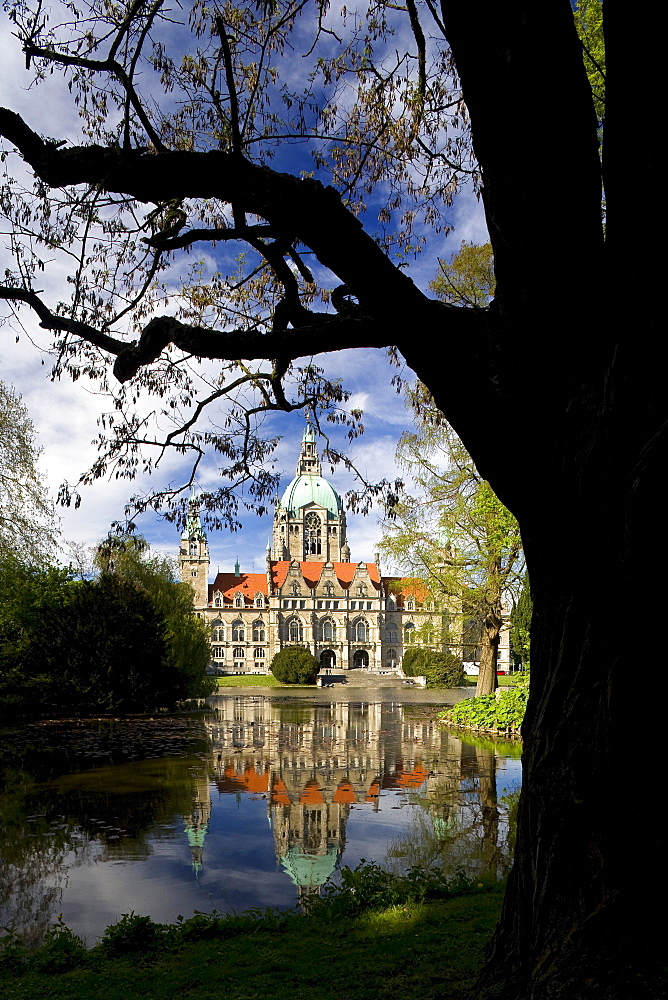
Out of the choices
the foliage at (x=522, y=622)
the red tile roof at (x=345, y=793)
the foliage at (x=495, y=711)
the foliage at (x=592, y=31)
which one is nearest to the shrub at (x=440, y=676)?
the foliage at (x=522, y=622)

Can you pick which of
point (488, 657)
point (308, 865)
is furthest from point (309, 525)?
point (308, 865)

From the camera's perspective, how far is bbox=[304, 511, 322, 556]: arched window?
346 ft

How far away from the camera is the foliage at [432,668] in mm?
39019

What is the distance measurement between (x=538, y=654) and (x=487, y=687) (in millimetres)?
22322

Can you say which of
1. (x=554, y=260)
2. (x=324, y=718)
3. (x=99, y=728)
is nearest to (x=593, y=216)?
(x=554, y=260)

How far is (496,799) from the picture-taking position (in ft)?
35.2

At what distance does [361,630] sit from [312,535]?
66.0ft

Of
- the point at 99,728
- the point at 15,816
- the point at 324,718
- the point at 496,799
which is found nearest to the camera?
the point at 15,816

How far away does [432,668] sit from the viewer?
152ft

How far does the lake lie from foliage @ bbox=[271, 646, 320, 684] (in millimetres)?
28951

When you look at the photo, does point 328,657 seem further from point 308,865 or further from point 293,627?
point 308,865

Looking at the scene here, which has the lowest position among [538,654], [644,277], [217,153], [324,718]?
[324,718]

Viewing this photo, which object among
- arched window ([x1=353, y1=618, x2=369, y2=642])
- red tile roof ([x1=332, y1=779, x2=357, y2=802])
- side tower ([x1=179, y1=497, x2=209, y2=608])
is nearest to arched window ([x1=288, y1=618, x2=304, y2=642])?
arched window ([x1=353, y1=618, x2=369, y2=642])

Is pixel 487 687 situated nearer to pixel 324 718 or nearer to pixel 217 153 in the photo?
pixel 324 718
